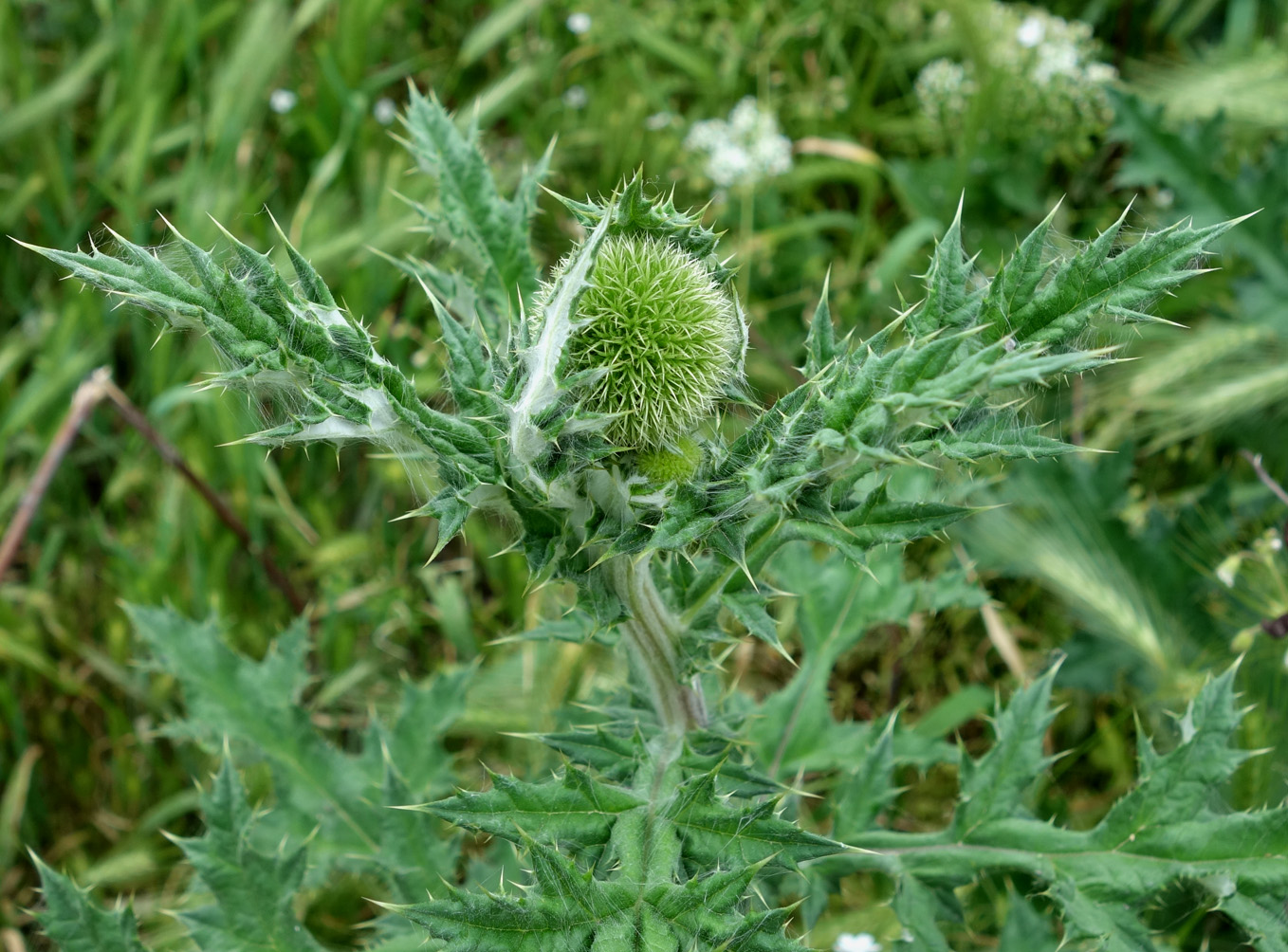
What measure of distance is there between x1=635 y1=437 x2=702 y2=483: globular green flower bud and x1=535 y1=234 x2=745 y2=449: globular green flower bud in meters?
0.01

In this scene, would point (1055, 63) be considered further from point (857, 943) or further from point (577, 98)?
point (857, 943)

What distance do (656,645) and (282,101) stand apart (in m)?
3.43

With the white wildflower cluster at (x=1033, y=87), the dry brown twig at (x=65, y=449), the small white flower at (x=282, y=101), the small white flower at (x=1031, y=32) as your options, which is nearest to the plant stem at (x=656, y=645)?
the dry brown twig at (x=65, y=449)

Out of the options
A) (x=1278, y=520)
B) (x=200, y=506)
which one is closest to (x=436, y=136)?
(x=200, y=506)

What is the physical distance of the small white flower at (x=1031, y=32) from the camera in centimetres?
404

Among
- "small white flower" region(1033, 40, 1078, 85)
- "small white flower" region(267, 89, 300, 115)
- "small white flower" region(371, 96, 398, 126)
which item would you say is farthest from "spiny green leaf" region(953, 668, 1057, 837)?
"small white flower" region(267, 89, 300, 115)

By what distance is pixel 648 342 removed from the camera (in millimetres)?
1601

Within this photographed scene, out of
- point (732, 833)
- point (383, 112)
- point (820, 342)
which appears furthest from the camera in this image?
point (383, 112)

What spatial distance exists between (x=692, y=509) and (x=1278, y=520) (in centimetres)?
217

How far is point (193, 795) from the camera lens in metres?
3.28

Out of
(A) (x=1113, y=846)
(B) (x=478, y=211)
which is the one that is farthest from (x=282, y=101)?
(A) (x=1113, y=846)

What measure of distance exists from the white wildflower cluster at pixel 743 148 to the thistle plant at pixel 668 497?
6.28ft

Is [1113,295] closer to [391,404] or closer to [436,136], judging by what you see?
[391,404]

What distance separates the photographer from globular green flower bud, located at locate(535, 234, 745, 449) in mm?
1604
